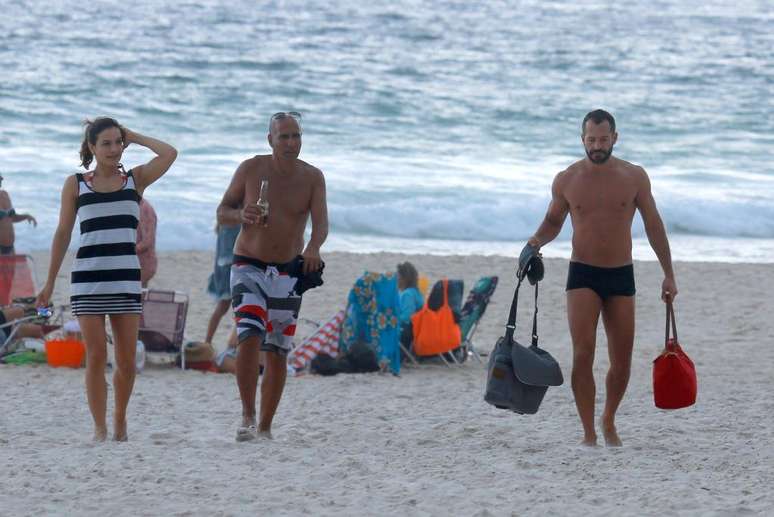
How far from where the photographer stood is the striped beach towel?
28.2 ft

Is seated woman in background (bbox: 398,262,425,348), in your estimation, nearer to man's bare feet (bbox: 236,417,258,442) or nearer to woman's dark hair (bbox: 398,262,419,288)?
woman's dark hair (bbox: 398,262,419,288)

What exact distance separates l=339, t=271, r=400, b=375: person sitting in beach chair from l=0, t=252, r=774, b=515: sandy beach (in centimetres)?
21

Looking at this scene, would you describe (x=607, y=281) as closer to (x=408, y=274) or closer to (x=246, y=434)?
(x=246, y=434)

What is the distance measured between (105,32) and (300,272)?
36681 millimetres

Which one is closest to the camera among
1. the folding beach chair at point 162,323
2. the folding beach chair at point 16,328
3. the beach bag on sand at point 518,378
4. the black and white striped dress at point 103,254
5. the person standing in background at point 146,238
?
the black and white striped dress at point 103,254

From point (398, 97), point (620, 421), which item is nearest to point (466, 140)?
point (398, 97)

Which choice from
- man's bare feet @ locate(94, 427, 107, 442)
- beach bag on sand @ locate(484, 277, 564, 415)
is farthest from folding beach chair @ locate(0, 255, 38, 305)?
beach bag on sand @ locate(484, 277, 564, 415)

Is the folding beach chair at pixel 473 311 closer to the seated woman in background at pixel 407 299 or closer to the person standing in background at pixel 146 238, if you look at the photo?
the seated woman in background at pixel 407 299

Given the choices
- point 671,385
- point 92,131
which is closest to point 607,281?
point 671,385

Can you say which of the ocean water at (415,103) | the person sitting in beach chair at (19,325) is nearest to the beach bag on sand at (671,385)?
the person sitting in beach chair at (19,325)

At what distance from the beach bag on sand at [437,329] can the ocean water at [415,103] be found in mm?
7067

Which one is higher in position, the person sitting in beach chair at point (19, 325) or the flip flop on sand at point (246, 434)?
the person sitting in beach chair at point (19, 325)

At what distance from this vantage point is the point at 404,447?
243 inches

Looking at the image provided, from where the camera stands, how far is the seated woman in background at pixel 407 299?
888 cm
